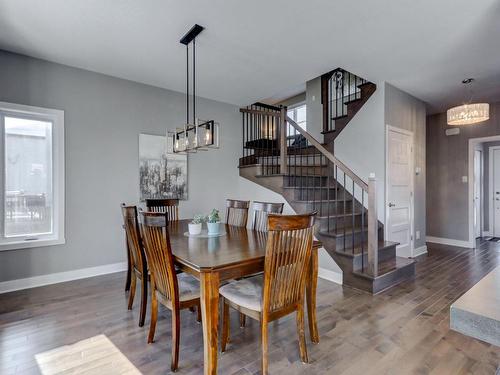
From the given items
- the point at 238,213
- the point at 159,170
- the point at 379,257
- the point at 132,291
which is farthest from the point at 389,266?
the point at 159,170

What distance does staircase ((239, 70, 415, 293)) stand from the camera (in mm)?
3178

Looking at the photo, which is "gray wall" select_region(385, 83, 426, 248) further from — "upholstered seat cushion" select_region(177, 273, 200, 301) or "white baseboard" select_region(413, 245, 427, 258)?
"upholstered seat cushion" select_region(177, 273, 200, 301)

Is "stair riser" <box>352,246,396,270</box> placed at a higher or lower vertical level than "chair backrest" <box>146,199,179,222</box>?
lower

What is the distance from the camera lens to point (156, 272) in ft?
6.55

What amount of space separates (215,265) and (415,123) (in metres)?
4.71

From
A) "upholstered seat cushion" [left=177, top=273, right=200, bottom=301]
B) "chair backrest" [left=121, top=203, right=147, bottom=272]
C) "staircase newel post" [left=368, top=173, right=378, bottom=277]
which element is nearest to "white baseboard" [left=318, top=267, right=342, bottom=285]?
"staircase newel post" [left=368, top=173, right=378, bottom=277]

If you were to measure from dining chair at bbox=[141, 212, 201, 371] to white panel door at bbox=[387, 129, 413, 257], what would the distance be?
11.2 feet

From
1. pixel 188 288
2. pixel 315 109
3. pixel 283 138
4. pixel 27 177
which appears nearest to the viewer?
pixel 188 288

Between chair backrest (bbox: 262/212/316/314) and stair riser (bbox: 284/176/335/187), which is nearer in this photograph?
chair backrest (bbox: 262/212/316/314)

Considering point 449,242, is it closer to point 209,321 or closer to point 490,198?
point 490,198

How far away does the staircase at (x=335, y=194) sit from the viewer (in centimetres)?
318

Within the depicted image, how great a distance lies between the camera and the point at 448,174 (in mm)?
5625

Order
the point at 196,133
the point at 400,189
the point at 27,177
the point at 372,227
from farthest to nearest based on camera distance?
the point at 400,189
the point at 27,177
the point at 372,227
the point at 196,133

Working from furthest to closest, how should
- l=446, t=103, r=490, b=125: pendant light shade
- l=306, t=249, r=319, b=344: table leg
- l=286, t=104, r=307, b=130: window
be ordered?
l=286, t=104, r=307, b=130: window
l=446, t=103, r=490, b=125: pendant light shade
l=306, t=249, r=319, b=344: table leg
